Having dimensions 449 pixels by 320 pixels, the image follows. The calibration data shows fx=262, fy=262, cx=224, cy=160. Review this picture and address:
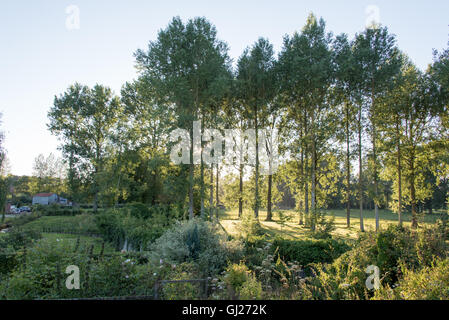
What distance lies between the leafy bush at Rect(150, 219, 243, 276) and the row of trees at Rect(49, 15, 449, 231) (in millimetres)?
7398

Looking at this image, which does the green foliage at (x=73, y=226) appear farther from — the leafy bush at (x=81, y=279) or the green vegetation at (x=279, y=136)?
the leafy bush at (x=81, y=279)

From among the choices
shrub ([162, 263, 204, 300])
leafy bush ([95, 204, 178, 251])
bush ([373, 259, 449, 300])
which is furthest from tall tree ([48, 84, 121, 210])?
bush ([373, 259, 449, 300])

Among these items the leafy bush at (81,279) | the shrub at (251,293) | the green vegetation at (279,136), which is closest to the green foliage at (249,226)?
the green vegetation at (279,136)

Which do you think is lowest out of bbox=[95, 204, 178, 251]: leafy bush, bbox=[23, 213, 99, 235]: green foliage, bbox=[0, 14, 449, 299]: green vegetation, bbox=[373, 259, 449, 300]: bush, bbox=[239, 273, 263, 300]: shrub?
bbox=[23, 213, 99, 235]: green foliage

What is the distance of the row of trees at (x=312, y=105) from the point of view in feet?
53.5

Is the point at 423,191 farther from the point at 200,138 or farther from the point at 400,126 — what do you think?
the point at 200,138

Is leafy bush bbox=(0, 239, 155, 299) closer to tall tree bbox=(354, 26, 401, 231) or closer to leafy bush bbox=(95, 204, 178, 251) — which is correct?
leafy bush bbox=(95, 204, 178, 251)

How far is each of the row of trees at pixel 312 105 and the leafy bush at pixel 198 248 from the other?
7398 mm

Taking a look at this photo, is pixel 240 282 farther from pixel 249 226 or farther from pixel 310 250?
pixel 249 226

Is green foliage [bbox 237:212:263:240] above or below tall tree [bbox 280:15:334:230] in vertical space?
below

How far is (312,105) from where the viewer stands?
1788 centimetres

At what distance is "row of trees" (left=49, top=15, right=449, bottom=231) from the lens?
1631 cm

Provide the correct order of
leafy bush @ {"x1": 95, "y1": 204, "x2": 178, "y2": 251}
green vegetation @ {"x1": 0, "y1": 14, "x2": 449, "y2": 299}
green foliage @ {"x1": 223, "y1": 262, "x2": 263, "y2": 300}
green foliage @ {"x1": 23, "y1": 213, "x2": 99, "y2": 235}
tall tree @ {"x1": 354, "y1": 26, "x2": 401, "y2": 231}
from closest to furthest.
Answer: green foliage @ {"x1": 223, "y1": 262, "x2": 263, "y2": 300}
leafy bush @ {"x1": 95, "y1": 204, "x2": 178, "y2": 251}
green vegetation @ {"x1": 0, "y1": 14, "x2": 449, "y2": 299}
tall tree @ {"x1": 354, "y1": 26, "x2": 401, "y2": 231}
green foliage @ {"x1": 23, "y1": 213, "x2": 99, "y2": 235}
